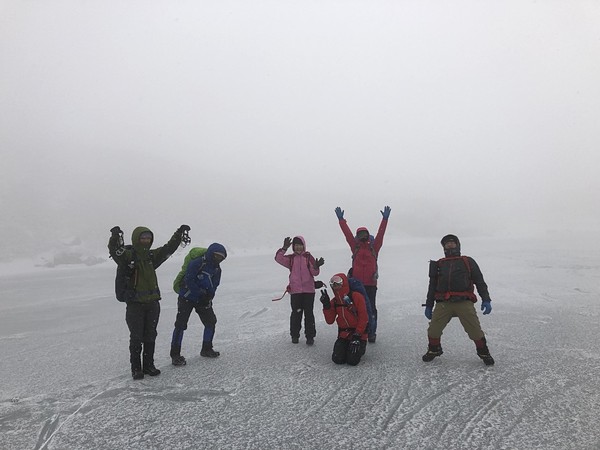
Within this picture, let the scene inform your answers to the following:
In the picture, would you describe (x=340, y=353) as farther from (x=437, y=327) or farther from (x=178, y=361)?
(x=178, y=361)

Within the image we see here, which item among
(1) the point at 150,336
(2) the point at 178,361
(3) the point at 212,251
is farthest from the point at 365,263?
(1) the point at 150,336

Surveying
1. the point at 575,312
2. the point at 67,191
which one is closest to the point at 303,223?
the point at 67,191

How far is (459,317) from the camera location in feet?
16.7

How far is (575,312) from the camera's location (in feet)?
28.0

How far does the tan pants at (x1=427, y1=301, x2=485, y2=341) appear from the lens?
497 centimetres

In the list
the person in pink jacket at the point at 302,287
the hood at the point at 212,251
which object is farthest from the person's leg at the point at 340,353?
the hood at the point at 212,251

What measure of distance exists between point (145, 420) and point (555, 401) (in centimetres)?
415

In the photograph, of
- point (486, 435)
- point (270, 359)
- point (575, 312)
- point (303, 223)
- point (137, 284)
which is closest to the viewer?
point (486, 435)

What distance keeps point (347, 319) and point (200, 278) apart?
222 centimetres

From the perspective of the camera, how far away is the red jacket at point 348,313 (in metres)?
5.24

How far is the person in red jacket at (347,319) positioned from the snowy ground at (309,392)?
0.20 m

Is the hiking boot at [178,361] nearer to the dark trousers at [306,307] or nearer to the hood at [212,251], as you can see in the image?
the hood at [212,251]

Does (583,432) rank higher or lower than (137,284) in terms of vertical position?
lower

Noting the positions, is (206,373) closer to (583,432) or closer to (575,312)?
(583,432)
